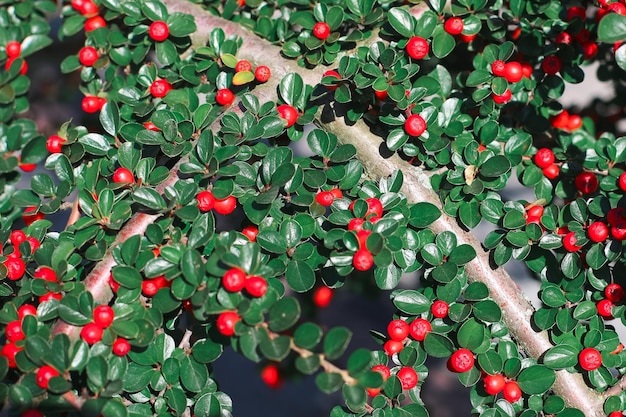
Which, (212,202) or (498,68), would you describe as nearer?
(212,202)

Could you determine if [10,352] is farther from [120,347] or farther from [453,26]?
[453,26]

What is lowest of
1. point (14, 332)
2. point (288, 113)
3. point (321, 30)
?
point (14, 332)

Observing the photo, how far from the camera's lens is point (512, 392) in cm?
131

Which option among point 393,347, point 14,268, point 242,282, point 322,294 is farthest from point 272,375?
point 242,282

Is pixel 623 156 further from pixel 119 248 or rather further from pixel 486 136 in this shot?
pixel 119 248

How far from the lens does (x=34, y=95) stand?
2459mm

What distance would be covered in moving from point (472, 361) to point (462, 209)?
0.32 meters

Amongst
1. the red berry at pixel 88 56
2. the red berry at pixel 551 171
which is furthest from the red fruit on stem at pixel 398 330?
the red berry at pixel 88 56

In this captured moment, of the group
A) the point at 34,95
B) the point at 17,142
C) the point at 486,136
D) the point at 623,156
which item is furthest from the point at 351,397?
the point at 34,95

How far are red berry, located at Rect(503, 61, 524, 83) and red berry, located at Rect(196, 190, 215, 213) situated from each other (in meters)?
0.75

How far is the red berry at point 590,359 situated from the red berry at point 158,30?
119 centimetres

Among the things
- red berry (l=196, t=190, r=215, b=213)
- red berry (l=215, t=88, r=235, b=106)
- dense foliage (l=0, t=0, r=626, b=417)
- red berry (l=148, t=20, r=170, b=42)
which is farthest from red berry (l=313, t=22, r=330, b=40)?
red berry (l=196, t=190, r=215, b=213)

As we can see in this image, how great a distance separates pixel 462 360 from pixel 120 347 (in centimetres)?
66

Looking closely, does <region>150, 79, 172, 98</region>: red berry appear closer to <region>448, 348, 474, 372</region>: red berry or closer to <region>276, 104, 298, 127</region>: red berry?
<region>276, 104, 298, 127</region>: red berry
